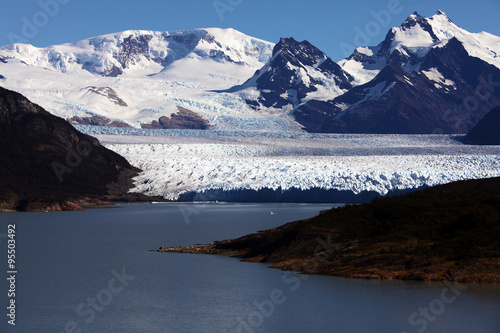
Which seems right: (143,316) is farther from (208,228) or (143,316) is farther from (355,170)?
(355,170)

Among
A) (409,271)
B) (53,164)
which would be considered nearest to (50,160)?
(53,164)

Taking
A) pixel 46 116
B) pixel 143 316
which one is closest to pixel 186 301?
pixel 143 316

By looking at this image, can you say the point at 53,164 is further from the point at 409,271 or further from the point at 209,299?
the point at 409,271

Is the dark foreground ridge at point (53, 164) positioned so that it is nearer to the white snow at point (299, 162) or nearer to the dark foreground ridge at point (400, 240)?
the white snow at point (299, 162)

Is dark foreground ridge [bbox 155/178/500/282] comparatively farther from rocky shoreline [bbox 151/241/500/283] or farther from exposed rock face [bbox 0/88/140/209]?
exposed rock face [bbox 0/88/140/209]

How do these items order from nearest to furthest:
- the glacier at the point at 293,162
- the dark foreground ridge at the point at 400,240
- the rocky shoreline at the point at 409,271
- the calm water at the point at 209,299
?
the calm water at the point at 209,299 < the rocky shoreline at the point at 409,271 < the dark foreground ridge at the point at 400,240 < the glacier at the point at 293,162

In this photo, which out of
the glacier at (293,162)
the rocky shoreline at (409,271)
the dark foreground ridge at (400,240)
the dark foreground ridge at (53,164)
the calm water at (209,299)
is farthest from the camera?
the dark foreground ridge at (53,164)

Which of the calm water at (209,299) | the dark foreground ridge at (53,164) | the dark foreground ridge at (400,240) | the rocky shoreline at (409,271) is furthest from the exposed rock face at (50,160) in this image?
the rocky shoreline at (409,271)

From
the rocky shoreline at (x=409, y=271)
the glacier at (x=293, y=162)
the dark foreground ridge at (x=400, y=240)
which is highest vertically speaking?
the glacier at (x=293, y=162)
